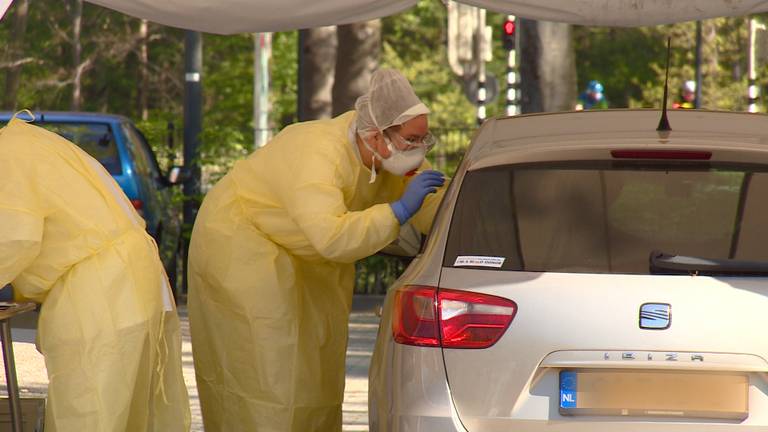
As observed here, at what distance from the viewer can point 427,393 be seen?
4.98 m

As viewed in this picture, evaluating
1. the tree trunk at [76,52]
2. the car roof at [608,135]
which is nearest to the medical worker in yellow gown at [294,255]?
the car roof at [608,135]

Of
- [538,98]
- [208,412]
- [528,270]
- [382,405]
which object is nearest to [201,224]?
[208,412]

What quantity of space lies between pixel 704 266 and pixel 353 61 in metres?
16.2

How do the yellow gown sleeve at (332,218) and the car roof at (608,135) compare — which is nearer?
the car roof at (608,135)

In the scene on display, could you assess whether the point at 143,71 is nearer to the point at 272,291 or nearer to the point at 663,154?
the point at 272,291

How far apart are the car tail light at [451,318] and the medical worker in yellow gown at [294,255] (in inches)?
47.5

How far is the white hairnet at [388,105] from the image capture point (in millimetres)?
6539

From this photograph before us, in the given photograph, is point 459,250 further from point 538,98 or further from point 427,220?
point 538,98

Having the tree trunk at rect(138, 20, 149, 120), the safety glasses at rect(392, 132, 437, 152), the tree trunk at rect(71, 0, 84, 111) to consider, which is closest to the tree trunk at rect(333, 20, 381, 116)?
the safety glasses at rect(392, 132, 437, 152)

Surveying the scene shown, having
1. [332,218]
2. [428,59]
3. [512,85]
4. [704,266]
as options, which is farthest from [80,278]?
[428,59]

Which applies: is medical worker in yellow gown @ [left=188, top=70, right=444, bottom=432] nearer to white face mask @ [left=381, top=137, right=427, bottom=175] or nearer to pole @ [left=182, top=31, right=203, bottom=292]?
white face mask @ [left=381, top=137, right=427, bottom=175]

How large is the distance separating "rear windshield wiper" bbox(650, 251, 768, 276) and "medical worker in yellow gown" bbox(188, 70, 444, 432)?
5.43 ft

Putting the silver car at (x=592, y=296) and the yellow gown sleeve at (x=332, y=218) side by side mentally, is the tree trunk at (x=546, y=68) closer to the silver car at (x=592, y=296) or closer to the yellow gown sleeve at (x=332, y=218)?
the yellow gown sleeve at (x=332, y=218)

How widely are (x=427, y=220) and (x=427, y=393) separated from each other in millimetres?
2129
